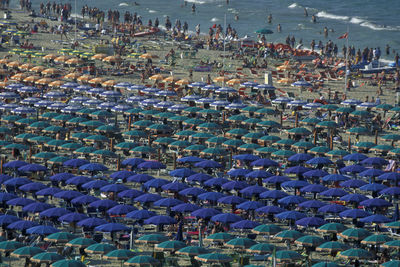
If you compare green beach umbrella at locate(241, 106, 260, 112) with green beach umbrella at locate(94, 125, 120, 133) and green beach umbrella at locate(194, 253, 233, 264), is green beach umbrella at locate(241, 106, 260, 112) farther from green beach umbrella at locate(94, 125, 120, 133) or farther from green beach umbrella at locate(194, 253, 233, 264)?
green beach umbrella at locate(194, 253, 233, 264)

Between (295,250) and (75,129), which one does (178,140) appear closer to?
(75,129)

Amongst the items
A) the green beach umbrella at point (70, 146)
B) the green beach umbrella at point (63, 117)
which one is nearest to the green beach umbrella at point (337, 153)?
the green beach umbrella at point (70, 146)

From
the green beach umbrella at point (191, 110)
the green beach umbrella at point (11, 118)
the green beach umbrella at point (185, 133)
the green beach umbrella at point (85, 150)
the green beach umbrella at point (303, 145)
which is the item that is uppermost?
the green beach umbrella at point (191, 110)

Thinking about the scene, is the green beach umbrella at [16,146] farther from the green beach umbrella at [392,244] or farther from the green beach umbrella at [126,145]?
the green beach umbrella at [392,244]

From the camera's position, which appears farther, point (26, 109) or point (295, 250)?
point (26, 109)

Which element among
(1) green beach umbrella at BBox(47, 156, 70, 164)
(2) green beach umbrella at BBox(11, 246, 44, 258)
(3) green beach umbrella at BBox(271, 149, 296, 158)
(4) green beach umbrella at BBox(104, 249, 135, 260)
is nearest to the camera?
(2) green beach umbrella at BBox(11, 246, 44, 258)

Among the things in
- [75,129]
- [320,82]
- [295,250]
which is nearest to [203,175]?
[295,250]

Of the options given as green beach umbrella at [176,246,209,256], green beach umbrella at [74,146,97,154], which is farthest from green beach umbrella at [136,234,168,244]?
green beach umbrella at [74,146,97,154]
